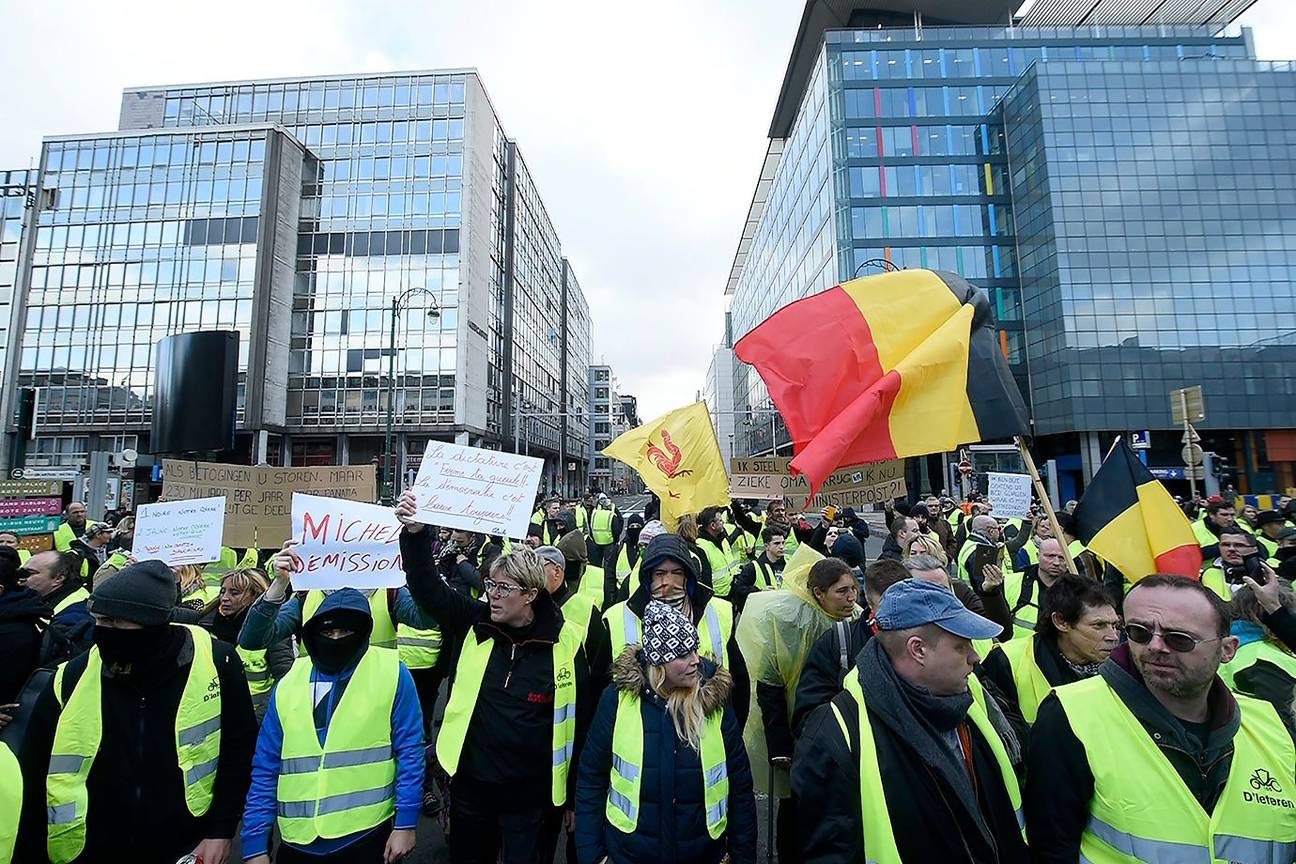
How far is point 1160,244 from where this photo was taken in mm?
42906

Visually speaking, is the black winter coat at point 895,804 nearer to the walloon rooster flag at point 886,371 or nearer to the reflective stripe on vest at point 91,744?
the walloon rooster flag at point 886,371

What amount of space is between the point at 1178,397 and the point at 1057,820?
12.0m

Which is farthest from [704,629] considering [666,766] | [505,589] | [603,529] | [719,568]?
[603,529]

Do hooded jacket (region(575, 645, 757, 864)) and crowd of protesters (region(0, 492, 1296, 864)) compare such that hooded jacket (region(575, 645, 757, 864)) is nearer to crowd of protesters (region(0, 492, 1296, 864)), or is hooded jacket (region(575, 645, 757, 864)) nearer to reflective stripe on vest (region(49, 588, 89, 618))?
crowd of protesters (region(0, 492, 1296, 864))

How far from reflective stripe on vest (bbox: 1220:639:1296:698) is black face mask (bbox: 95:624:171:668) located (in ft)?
16.4

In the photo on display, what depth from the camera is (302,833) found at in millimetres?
2668

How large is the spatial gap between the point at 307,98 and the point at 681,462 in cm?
5201

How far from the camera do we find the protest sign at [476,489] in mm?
4258

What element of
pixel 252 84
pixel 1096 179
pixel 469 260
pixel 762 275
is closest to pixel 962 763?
pixel 469 260

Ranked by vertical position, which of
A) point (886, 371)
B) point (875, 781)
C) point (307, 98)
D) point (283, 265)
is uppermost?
point (307, 98)

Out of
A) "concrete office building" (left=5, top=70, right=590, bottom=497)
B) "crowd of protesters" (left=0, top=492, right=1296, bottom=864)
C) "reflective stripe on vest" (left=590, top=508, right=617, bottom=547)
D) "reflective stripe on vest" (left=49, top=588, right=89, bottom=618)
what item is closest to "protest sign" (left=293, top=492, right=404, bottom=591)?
"crowd of protesters" (left=0, top=492, right=1296, bottom=864)

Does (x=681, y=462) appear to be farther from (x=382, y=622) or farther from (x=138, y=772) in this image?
(x=138, y=772)

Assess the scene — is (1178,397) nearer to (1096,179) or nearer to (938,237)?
(938,237)

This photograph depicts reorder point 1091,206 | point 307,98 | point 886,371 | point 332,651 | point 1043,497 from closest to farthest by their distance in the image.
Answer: point 332,651
point 1043,497
point 886,371
point 1091,206
point 307,98
